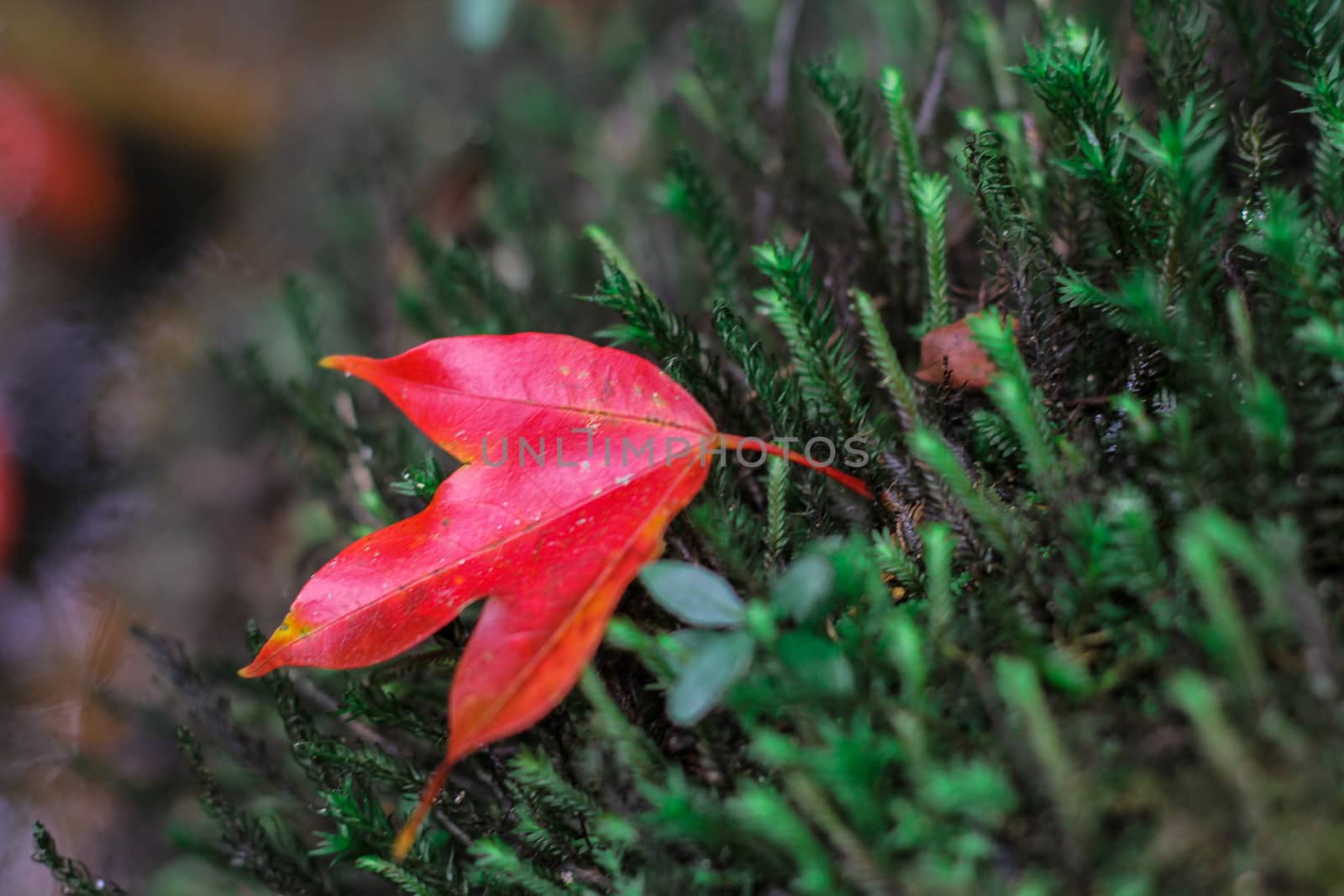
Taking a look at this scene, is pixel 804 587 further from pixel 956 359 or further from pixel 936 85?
pixel 936 85

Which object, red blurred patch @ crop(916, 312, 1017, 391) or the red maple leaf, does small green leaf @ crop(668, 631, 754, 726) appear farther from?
red blurred patch @ crop(916, 312, 1017, 391)

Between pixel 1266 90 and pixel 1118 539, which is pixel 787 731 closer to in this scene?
pixel 1118 539

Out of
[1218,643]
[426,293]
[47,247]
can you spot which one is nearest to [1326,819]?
[1218,643]

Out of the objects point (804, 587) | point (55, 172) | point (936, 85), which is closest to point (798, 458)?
point (804, 587)

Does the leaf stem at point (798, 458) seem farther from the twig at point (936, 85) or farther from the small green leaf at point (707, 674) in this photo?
the twig at point (936, 85)

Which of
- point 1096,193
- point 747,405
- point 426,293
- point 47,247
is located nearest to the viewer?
point 1096,193

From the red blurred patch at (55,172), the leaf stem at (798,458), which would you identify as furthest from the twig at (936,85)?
the red blurred patch at (55,172)

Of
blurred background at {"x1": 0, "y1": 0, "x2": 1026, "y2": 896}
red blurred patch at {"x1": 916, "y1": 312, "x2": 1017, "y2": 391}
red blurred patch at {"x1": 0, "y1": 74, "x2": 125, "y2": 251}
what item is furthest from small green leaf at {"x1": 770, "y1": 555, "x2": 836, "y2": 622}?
red blurred patch at {"x1": 0, "y1": 74, "x2": 125, "y2": 251}
